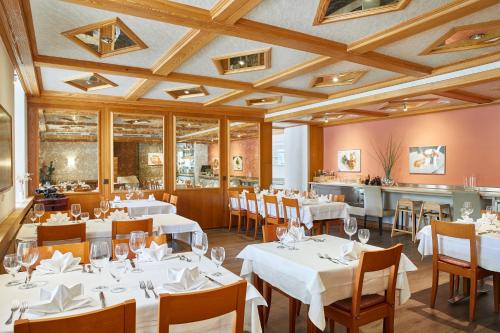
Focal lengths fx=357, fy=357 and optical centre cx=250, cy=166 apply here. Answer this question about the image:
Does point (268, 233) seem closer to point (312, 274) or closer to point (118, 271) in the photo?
point (312, 274)

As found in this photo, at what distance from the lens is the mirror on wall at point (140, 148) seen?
7.35m

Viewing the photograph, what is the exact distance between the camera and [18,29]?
3.23 meters

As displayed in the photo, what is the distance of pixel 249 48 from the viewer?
13.8ft

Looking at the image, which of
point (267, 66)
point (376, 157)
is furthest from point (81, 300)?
point (376, 157)

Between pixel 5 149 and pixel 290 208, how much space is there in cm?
418

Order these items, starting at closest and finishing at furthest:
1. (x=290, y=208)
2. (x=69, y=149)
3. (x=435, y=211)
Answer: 1. (x=290, y=208)
2. (x=435, y=211)
3. (x=69, y=149)

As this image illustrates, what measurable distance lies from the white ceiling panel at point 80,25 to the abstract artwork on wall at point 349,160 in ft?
24.0

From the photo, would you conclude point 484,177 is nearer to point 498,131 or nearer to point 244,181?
point 498,131

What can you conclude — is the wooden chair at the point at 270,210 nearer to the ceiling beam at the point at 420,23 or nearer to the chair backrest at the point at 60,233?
the ceiling beam at the point at 420,23

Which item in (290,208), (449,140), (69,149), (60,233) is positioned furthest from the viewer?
(69,149)

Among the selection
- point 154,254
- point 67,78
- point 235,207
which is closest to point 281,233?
point 154,254

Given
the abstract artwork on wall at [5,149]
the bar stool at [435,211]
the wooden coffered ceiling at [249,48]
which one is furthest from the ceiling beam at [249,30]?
the bar stool at [435,211]

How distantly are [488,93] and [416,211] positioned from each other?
2.53m

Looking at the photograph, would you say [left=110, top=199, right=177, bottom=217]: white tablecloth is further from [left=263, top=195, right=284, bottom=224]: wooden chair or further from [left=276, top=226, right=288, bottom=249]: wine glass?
[left=276, top=226, right=288, bottom=249]: wine glass
